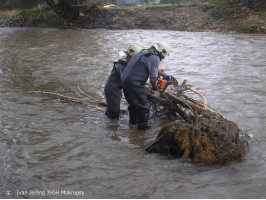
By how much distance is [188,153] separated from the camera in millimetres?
4543

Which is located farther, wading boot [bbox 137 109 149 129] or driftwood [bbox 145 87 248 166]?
wading boot [bbox 137 109 149 129]

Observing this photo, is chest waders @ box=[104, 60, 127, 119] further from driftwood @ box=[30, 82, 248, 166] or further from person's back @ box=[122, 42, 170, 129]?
driftwood @ box=[30, 82, 248, 166]

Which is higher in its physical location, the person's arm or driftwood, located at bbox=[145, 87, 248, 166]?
the person's arm

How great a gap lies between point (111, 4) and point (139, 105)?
2950cm

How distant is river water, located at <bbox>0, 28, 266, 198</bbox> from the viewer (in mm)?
3902

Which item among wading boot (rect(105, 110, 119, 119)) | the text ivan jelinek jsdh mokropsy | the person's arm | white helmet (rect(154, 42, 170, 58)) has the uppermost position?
white helmet (rect(154, 42, 170, 58))

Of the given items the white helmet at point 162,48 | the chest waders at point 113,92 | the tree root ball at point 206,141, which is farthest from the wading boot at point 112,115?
the tree root ball at point 206,141

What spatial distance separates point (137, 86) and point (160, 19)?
21754 mm

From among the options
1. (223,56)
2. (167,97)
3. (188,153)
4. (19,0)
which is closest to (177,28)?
(223,56)

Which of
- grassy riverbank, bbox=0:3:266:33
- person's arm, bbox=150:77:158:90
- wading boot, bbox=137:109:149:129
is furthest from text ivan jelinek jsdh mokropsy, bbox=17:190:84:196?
grassy riverbank, bbox=0:3:266:33

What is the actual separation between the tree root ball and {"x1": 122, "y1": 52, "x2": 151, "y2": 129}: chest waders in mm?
1392

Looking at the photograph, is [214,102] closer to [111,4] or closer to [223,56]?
[223,56]

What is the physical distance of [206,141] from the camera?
4.36 meters

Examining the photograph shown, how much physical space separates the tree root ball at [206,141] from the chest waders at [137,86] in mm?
1392
